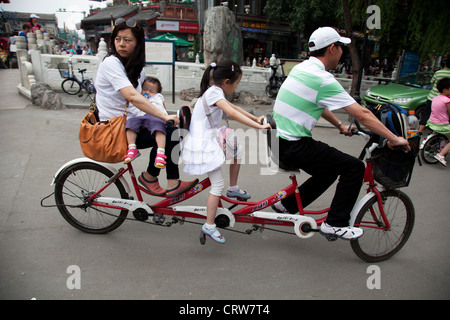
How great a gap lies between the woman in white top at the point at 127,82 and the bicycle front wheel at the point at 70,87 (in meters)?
8.39

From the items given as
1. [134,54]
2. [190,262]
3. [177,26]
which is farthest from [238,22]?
[190,262]

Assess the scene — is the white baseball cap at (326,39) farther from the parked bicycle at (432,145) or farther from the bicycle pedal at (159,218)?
the parked bicycle at (432,145)

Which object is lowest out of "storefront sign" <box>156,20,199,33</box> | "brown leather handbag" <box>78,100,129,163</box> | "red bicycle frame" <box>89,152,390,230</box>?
"red bicycle frame" <box>89,152,390,230</box>

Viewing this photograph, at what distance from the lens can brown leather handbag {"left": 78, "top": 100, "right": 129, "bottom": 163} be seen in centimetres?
286

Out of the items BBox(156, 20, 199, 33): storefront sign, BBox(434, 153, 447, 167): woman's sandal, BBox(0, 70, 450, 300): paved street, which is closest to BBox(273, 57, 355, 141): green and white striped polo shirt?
BBox(0, 70, 450, 300): paved street

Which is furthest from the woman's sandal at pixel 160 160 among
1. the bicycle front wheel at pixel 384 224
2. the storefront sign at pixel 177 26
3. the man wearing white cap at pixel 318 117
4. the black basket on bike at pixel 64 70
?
the storefront sign at pixel 177 26

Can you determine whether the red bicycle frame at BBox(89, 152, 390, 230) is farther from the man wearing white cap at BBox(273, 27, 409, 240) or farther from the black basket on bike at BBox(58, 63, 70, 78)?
the black basket on bike at BBox(58, 63, 70, 78)

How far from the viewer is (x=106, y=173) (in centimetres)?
319

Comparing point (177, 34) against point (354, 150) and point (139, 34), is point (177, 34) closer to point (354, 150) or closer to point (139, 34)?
point (354, 150)

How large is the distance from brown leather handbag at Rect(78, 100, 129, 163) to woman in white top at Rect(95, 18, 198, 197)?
0.13 meters

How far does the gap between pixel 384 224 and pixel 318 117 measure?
116 centimetres

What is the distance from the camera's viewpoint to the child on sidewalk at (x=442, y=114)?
18.9 ft

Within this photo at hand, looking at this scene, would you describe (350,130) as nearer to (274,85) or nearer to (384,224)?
(384,224)
